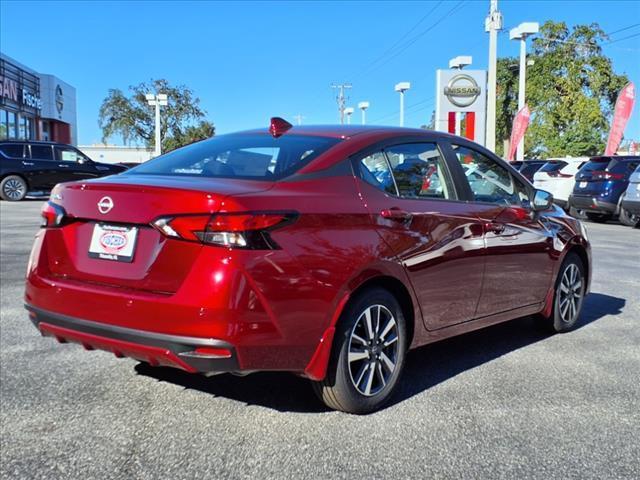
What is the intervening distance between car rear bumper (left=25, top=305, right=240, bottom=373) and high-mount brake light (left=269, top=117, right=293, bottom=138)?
160 cm

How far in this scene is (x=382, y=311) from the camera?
365 centimetres

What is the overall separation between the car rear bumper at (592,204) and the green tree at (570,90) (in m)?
28.4

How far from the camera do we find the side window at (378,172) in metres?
3.68

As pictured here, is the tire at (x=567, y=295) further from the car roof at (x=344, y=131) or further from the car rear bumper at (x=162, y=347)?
the car rear bumper at (x=162, y=347)

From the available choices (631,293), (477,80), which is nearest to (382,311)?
(631,293)

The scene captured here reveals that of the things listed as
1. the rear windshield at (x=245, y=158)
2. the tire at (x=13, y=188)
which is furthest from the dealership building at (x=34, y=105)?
the rear windshield at (x=245, y=158)

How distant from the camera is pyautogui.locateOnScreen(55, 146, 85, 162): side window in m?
21.0

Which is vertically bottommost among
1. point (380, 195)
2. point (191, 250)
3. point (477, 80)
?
point (191, 250)

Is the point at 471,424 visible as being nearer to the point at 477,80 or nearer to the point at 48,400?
the point at 48,400

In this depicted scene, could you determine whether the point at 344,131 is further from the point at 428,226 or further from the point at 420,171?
the point at 428,226

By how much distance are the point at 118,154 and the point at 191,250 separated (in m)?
70.8

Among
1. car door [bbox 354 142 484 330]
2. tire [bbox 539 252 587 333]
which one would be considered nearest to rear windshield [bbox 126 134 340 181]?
car door [bbox 354 142 484 330]

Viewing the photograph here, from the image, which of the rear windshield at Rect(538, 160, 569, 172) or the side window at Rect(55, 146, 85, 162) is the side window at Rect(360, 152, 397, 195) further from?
the side window at Rect(55, 146, 85, 162)

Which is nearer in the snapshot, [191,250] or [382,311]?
[191,250]
